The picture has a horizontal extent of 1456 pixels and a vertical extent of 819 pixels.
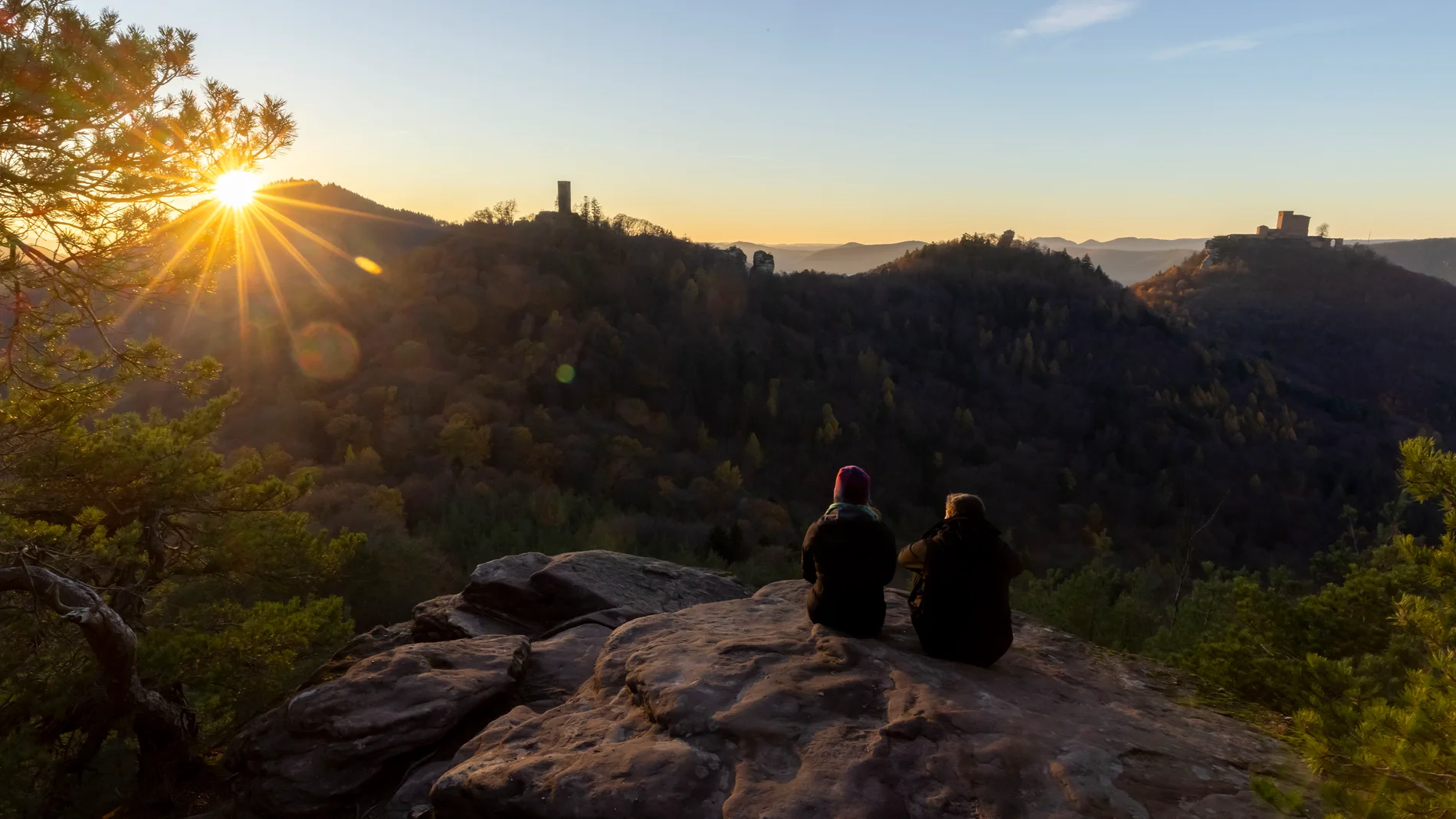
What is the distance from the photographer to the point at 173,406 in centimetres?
3459

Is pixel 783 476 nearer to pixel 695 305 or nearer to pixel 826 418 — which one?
pixel 826 418

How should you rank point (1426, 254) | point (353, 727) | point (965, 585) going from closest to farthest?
point (965, 585) → point (353, 727) → point (1426, 254)

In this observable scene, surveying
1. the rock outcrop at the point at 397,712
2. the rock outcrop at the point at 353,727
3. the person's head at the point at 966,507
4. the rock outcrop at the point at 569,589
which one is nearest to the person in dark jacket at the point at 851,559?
the person's head at the point at 966,507

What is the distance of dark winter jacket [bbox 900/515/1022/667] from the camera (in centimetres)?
507

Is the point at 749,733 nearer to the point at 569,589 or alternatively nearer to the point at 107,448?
the point at 569,589

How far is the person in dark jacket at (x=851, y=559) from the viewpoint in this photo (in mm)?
5324

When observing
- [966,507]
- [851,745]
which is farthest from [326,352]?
[851,745]

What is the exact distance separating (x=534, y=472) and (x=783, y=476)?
1716cm

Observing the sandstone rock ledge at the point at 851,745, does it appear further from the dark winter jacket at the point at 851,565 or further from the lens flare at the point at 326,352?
the lens flare at the point at 326,352

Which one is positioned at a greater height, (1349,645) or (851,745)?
(851,745)

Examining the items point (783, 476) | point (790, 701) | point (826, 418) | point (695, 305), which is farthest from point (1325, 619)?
point (695, 305)

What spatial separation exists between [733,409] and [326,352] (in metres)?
24.0

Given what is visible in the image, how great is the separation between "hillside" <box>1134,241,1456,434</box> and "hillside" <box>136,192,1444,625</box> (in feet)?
31.0

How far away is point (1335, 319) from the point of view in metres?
84.9
